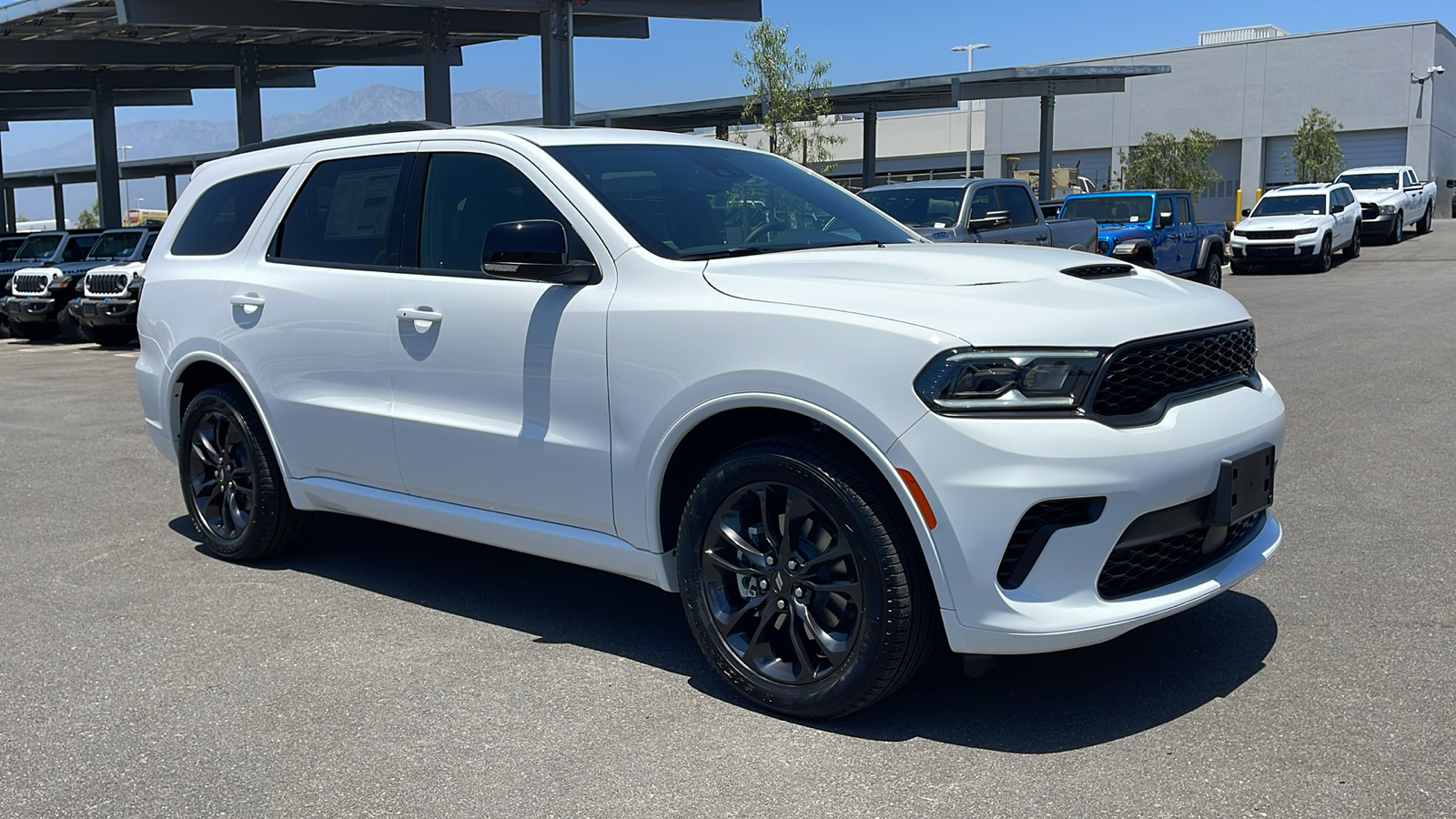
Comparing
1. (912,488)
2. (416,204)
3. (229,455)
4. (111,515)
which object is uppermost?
(416,204)

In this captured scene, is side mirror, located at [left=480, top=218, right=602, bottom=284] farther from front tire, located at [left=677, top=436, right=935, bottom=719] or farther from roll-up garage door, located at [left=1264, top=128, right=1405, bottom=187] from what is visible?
roll-up garage door, located at [left=1264, top=128, right=1405, bottom=187]

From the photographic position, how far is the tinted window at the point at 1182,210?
20.5 meters

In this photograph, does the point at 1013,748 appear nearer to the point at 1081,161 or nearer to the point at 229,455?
the point at 229,455

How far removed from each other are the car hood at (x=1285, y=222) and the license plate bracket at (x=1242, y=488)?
23082mm

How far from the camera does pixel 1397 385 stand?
34.3 ft

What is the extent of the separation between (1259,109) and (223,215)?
68.2 metres

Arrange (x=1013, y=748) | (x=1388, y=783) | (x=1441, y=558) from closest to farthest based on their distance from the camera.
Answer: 1. (x=1388, y=783)
2. (x=1013, y=748)
3. (x=1441, y=558)

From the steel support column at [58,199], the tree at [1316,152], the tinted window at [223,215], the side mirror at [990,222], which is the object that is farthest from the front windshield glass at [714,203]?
the steel support column at [58,199]

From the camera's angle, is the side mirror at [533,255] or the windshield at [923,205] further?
the windshield at [923,205]

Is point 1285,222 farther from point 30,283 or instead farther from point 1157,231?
point 30,283

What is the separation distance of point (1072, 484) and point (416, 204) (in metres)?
2.85

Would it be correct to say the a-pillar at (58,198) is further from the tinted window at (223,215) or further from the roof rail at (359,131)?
the roof rail at (359,131)

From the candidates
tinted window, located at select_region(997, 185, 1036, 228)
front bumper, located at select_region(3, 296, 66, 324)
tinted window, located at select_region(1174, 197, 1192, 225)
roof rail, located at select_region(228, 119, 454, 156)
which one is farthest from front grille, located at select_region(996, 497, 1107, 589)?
front bumper, located at select_region(3, 296, 66, 324)

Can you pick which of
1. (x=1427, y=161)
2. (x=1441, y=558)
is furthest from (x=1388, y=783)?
(x=1427, y=161)
